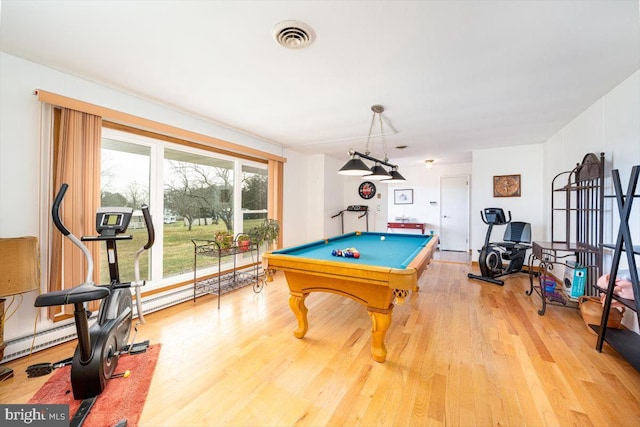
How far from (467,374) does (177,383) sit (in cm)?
208

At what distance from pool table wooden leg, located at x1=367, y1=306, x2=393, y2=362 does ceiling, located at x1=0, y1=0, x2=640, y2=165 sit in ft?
6.76

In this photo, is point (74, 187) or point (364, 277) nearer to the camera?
point (364, 277)

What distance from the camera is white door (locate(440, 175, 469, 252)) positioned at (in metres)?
6.63

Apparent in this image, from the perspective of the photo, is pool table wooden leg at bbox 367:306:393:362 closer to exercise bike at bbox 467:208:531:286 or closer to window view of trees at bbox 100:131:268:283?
window view of trees at bbox 100:131:268:283

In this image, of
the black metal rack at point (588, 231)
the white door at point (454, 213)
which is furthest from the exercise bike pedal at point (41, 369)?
the white door at point (454, 213)

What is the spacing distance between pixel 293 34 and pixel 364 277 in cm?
177

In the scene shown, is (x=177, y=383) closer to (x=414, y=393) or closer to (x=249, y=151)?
(x=414, y=393)

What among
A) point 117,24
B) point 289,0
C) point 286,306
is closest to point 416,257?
point 286,306

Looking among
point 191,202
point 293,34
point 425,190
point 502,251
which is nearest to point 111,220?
point 191,202

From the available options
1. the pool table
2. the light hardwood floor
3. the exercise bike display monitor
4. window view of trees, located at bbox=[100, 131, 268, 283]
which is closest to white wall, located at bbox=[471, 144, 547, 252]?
the light hardwood floor

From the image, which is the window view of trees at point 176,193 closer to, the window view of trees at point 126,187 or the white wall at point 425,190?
the window view of trees at point 126,187

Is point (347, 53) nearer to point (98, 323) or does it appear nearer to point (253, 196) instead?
point (98, 323)

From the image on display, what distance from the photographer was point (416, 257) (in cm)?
222

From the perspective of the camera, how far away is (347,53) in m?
1.96
